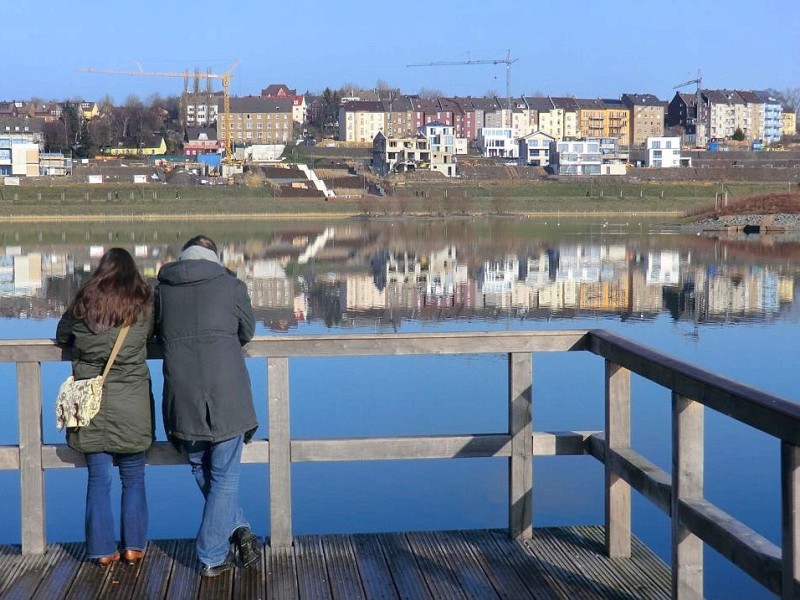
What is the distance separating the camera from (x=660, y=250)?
3844cm

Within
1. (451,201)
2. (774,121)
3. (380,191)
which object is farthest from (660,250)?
(774,121)

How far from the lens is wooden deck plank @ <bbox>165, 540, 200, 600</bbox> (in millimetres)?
4832

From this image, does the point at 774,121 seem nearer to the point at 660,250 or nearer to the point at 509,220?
the point at 509,220

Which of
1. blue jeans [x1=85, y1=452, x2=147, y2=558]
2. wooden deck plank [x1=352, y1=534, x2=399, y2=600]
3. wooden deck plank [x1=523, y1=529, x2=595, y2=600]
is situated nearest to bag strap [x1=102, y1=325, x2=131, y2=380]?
blue jeans [x1=85, y1=452, x2=147, y2=558]

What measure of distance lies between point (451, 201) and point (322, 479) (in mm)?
79720

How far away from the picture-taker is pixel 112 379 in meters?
4.98

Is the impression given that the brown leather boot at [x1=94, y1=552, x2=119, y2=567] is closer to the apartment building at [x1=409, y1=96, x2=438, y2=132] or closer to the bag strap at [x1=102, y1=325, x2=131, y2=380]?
the bag strap at [x1=102, y1=325, x2=131, y2=380]

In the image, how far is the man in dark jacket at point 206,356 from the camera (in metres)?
4.87

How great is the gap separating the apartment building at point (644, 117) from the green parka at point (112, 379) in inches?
5767

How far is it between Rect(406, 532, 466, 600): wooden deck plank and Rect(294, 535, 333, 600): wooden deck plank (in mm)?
442

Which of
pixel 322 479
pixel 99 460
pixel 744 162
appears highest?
pixel 744 162

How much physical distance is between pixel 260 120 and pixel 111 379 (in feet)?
458

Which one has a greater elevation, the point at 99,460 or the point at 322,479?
the point at 99,460

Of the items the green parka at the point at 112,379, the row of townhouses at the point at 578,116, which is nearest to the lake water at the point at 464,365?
the green parka at the point at 112,379
